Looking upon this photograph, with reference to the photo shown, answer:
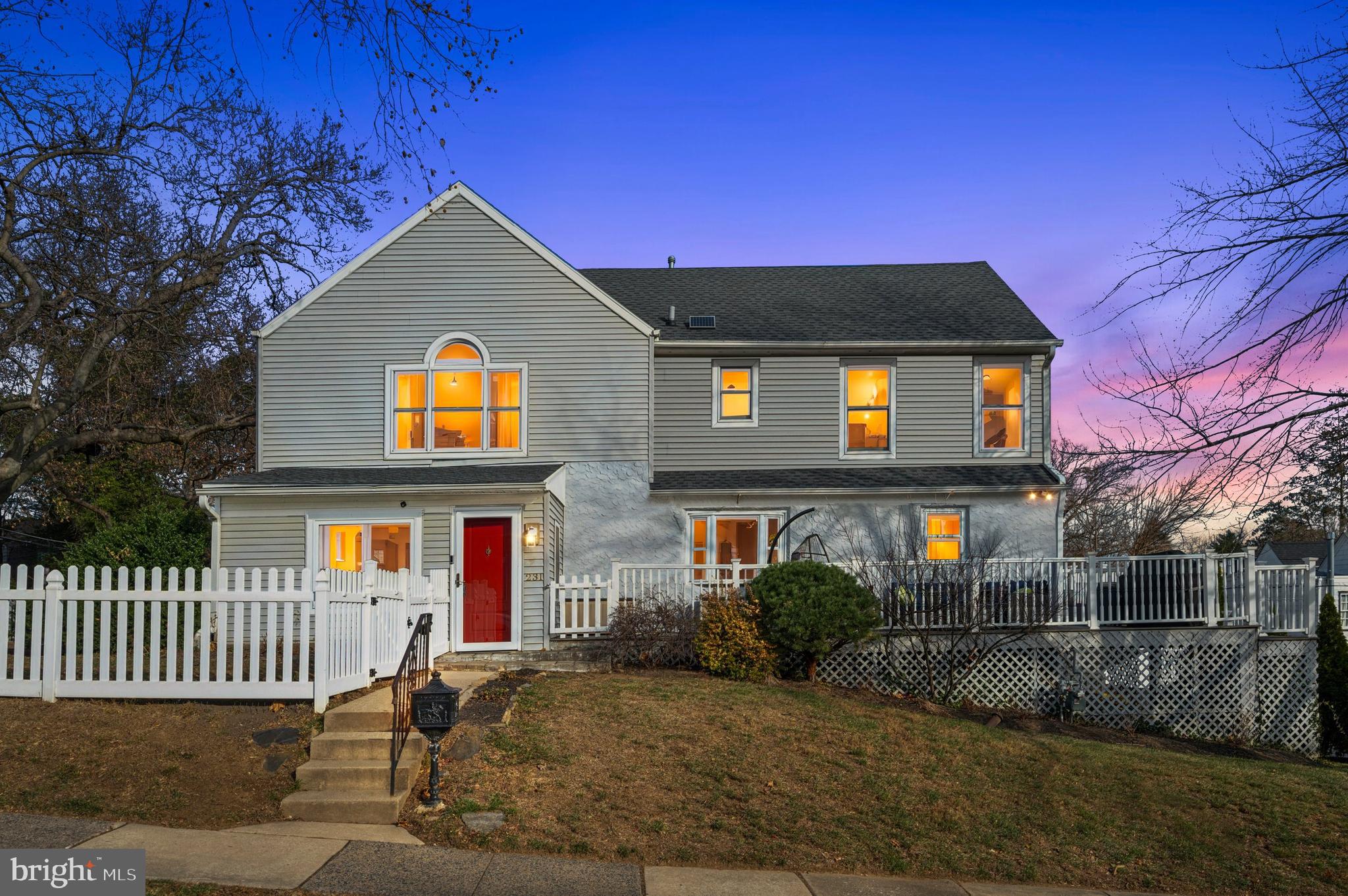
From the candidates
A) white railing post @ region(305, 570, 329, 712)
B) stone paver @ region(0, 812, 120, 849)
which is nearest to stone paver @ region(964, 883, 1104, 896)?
white railing post @ region(305, 570, 329, 712)

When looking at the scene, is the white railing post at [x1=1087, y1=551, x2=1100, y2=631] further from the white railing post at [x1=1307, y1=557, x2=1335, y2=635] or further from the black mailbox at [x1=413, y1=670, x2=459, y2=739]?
the black mailbox at [x1=413, y1=670, x2=459, y2=739]

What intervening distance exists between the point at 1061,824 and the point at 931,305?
44.2ft

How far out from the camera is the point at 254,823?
25.5 feet

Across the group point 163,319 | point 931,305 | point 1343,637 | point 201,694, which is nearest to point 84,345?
point 163,319

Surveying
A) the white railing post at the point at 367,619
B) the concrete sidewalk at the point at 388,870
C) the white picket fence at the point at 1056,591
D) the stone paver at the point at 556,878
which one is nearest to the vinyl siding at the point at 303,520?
the white picket fence at the point at 1056,591

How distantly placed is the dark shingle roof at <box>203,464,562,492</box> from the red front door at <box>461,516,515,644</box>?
2.31 feet

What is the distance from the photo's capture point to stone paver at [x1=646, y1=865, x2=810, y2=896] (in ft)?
22.9

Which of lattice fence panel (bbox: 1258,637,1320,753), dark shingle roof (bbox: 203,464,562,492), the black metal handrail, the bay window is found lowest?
lattice fence panel (bbox: 1258,637,1320,753)

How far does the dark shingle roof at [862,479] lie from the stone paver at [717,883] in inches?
418

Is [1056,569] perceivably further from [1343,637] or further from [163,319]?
[163,319]

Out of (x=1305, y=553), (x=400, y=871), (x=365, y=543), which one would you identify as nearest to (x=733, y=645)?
(x=365, y=543)

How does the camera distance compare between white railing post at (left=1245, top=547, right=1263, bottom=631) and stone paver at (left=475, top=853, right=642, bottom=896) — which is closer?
stone paver at (left=475, top=853, right=642, bottom=896)

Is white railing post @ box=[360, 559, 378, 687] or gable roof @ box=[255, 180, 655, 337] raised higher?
gable roof @ box=[255, 180, 655, 337]

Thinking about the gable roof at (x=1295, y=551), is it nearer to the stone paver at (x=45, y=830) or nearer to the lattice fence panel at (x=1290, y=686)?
the lattice fence panel at (x=1290, y=686)
